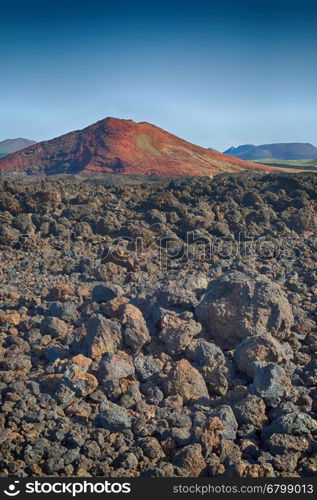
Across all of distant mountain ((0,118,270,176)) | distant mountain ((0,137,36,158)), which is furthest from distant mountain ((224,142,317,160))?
distant mountain ((0,118,270,176))

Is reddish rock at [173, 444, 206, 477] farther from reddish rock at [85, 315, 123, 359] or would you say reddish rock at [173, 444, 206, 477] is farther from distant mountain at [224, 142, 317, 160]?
distant mountain at [224, 142, 317, 160]

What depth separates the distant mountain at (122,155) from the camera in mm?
29656

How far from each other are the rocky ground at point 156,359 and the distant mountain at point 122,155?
67.8 ft

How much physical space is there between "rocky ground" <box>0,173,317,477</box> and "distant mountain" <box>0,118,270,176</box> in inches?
814

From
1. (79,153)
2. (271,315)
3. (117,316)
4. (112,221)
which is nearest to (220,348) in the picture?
(271,315)

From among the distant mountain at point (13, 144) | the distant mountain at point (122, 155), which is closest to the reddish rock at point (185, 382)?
the distant mountain at point (122, 155)

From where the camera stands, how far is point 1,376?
417 centimetres

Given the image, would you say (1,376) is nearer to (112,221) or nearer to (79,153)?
(112,221)

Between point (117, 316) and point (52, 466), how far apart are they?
182cm

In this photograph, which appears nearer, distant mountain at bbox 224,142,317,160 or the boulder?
the boulder

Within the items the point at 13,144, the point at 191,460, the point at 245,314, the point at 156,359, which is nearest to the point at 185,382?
the point at 156,359

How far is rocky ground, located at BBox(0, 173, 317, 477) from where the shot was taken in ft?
11.1

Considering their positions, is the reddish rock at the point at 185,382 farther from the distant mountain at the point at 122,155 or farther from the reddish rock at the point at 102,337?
the distant mountain at the point at 122,155

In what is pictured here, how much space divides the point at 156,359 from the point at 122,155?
27.9 meters
